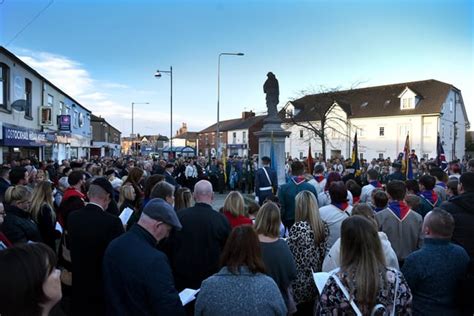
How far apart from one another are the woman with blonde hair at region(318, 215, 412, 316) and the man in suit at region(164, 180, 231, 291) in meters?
1.55

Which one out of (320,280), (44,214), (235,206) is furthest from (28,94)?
(320,280)

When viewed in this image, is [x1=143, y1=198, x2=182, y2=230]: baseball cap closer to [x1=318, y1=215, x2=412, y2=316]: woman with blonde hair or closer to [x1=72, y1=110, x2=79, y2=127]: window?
[x1=318, y1=215, x2=412, y2=316]: woman with blonde hair

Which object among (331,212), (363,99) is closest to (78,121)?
(331,212)

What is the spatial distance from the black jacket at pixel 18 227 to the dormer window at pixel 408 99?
47947 mm

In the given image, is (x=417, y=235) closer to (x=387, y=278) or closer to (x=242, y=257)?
(x=387, y=278)

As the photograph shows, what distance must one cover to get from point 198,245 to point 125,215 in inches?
83.3

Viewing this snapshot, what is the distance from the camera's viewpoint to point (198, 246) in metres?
4.24

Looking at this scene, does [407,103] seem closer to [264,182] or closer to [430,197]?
[264,182]

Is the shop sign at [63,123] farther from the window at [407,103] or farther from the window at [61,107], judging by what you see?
the window at [407,103]

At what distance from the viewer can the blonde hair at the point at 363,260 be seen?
→ 282cm

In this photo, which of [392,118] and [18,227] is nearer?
[18,227]

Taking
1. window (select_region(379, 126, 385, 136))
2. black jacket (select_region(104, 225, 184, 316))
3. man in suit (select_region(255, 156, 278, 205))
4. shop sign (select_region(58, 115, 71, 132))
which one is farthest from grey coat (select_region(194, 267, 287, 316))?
window (select_region(379, 126, 385, 136))

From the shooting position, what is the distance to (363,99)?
5294 centimetres

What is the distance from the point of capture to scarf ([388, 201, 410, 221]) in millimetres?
5418
